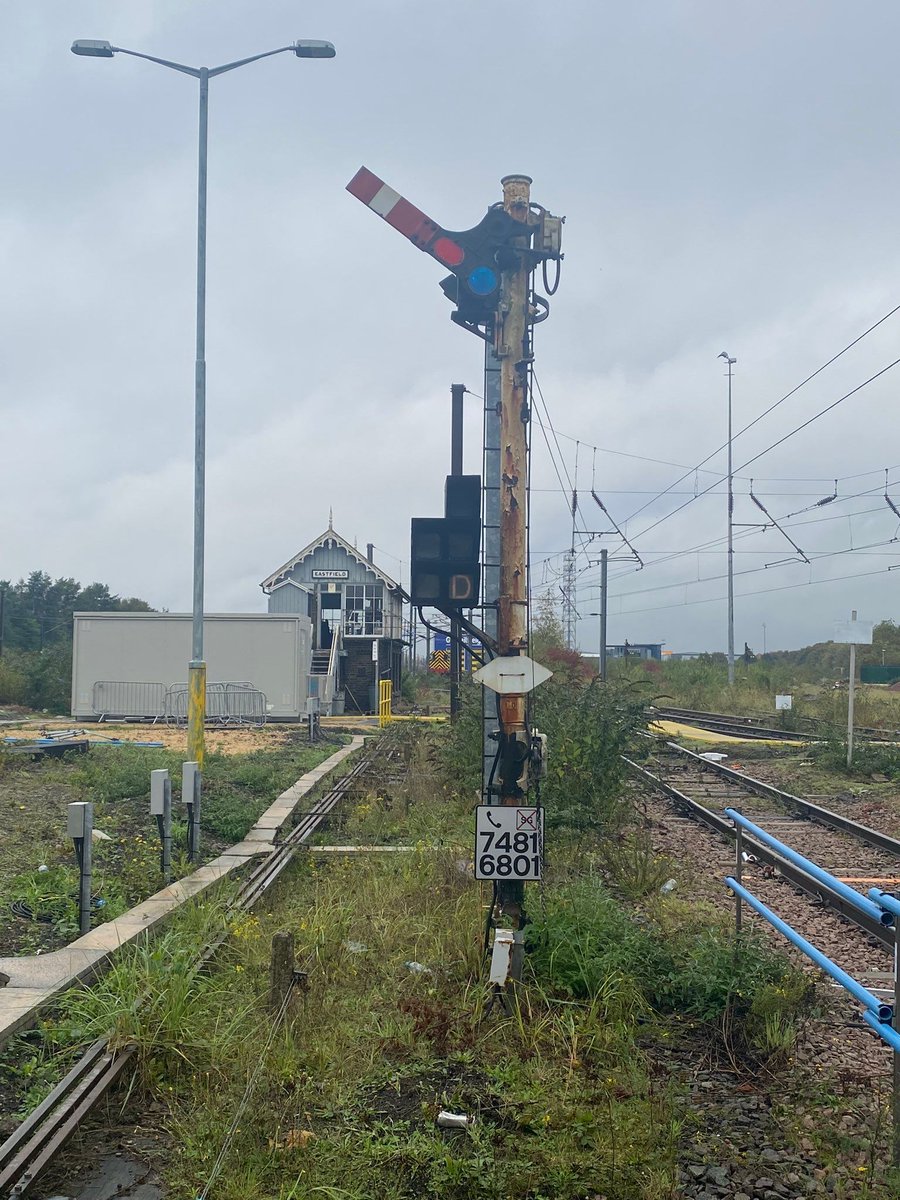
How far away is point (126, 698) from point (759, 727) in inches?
741

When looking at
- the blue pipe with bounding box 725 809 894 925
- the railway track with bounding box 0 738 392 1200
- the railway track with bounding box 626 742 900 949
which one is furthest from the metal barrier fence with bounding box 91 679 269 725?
the blue pipe with bounding box 725 809 894 925

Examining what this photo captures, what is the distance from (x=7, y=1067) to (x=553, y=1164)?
2.86 metres

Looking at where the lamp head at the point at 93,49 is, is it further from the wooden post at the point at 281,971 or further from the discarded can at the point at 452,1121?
the discarded can at the point at 452,1121

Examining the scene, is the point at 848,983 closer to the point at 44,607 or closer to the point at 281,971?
the point at 281,971

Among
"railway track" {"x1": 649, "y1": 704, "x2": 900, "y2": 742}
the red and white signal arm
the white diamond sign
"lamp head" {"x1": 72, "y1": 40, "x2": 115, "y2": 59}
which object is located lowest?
"railway track" {"x1": 649, "y1": 704, "x2": 900, "y2": 742}

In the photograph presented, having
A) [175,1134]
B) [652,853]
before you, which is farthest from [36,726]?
[175,1134]

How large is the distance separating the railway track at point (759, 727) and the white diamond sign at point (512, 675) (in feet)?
50.6

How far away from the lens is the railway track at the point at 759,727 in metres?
24.3

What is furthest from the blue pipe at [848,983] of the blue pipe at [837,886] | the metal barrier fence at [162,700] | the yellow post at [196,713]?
the metal barrier fence at [162,700]

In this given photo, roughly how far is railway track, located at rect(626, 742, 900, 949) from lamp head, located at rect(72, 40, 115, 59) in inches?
424

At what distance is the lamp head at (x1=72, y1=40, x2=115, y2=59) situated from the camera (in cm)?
1338

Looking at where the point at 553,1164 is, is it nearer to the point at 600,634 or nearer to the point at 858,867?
the point at 858,867

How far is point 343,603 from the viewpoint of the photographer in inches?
1834

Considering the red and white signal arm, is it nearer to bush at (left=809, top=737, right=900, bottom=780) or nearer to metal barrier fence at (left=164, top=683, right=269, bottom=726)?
bush at (left=809, top=737, right=900, bottom=780)
